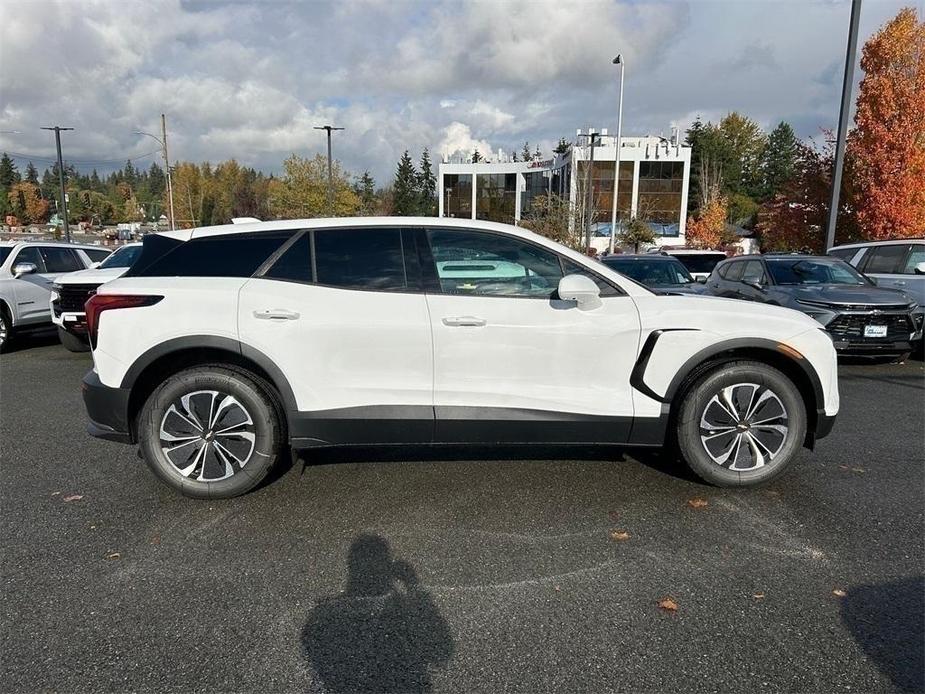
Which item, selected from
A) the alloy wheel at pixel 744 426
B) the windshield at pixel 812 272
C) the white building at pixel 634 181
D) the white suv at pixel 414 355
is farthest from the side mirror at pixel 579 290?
the white building at pixel 634 181

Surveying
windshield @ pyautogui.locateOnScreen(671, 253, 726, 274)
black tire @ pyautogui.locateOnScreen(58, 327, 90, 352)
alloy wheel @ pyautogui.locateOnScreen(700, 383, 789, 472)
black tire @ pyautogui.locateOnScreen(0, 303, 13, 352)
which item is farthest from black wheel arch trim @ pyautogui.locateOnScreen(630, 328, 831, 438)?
windshield @ pyautogui.locateOnScreen(671, 253, 726, 274)

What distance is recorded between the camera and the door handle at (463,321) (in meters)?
3.75

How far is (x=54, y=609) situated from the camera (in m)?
2.78

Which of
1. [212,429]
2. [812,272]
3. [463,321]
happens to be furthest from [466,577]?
[812,272]

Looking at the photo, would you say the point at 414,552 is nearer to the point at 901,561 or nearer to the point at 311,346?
the point at 311,346

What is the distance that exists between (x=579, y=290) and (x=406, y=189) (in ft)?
302

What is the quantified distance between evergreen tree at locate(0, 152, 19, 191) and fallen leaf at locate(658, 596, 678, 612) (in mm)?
143842

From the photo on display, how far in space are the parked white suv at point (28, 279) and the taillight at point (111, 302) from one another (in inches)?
292

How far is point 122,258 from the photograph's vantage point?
11.4m

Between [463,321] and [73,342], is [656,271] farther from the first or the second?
[73,342]

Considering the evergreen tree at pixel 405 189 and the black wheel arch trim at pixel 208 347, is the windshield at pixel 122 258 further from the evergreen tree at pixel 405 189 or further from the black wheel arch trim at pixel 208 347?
the evergreen tree at pixel 405 189

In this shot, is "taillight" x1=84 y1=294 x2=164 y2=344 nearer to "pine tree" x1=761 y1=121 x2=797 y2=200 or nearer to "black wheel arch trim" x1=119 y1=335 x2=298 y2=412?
"black wheel arch trim" x1=119 y1=335 x2=298 y2=412

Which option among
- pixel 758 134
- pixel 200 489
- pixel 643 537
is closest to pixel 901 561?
pixel 643 537

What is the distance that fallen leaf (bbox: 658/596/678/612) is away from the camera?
9.10ft
